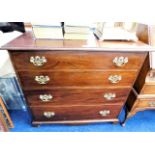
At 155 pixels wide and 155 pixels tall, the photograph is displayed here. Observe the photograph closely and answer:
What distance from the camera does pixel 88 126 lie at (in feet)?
4.90

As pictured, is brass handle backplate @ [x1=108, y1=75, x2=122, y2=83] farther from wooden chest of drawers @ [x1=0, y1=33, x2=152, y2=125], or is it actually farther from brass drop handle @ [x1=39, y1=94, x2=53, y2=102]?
brass drop handle @ [x1=39, y1=94, x2=53, y2=102]

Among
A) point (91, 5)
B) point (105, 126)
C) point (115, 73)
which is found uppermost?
point (91, 5)

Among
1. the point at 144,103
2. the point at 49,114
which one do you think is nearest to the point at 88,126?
the point at 49,114

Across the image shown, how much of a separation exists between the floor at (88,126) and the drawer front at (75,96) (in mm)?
351

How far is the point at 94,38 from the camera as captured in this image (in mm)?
1091

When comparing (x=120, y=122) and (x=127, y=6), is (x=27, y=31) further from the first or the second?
(x=120, y=122)

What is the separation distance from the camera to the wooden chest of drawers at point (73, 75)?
90cm

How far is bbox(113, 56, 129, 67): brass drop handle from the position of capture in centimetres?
96

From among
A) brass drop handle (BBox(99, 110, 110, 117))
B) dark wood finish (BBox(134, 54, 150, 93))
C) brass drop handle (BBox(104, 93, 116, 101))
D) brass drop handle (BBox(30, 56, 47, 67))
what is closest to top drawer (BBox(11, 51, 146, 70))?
brass drop handle (BBox(30, 56, 47, 67))

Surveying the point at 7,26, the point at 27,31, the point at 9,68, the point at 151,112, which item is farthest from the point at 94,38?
the point at 151,112

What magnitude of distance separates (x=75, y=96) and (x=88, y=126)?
1.59ft

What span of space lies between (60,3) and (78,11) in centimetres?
11
